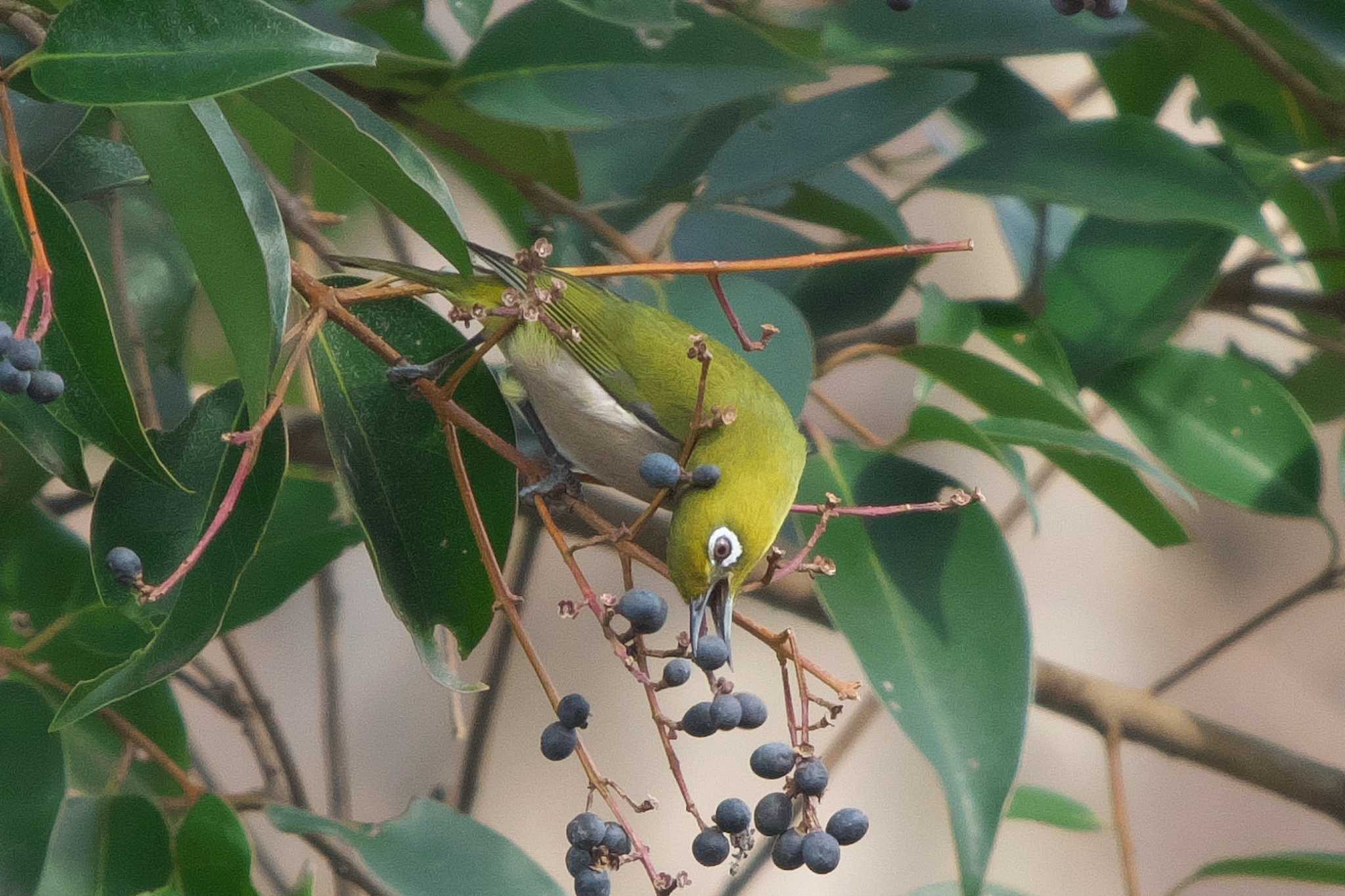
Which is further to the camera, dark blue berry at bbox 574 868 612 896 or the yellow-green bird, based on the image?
the yellow-green bird

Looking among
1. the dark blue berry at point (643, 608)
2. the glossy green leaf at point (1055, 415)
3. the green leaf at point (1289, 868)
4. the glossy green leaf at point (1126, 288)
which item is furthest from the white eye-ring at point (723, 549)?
the green leaf at point (1289, 868)

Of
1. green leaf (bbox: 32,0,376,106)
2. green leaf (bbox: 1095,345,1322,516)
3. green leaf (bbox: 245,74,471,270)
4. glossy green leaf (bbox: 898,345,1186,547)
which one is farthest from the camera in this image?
green leaf (bbox: 1095,345,1322,516)

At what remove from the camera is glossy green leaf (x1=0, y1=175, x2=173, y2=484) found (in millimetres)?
782

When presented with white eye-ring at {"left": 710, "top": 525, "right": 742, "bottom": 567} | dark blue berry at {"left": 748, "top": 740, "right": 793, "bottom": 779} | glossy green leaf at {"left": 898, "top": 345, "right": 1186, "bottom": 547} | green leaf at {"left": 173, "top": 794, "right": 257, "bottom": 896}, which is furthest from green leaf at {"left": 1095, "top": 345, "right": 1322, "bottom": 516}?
green leaf at {"left": 173, "top": 794, "right": 257, "bottom": 896}

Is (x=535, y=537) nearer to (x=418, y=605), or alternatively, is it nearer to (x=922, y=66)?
(x=418, y=605)

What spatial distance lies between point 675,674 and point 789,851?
0.43 ft

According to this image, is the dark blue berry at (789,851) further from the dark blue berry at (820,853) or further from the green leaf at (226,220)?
the green leaf at (226,220)

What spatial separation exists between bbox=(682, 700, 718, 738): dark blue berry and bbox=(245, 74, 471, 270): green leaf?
309 mm

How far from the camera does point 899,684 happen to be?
1.02 meters

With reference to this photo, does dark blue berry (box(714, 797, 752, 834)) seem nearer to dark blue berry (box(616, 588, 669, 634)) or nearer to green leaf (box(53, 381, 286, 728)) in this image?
dark blue berry (box(616, 588, 669, 634))

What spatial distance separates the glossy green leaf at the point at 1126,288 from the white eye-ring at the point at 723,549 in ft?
1.91

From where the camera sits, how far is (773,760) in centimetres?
83

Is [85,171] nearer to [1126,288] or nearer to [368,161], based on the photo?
[368,161]

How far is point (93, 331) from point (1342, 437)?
1.26 meters
